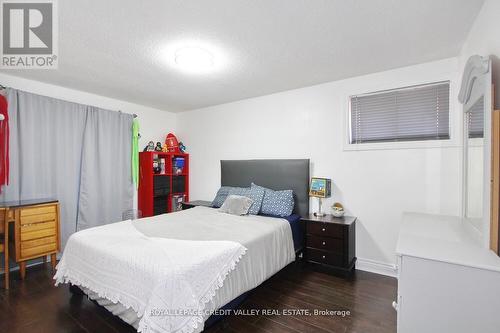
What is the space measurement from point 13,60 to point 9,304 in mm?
2460

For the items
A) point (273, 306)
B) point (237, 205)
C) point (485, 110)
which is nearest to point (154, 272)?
point (273, 306)

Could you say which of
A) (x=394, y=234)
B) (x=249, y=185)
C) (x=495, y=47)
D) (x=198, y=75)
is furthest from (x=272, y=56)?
(x=394, y=234)

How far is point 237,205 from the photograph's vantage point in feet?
10.4

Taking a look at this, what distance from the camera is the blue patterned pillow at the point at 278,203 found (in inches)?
122

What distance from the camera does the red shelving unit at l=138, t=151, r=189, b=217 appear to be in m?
4.17

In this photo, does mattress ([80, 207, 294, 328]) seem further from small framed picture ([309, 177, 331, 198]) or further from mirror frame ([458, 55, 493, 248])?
mirror frame ([458, 55, 493, 248])

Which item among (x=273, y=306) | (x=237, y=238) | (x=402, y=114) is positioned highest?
(x=402, y=114)

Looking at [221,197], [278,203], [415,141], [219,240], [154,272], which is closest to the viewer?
[154,272]

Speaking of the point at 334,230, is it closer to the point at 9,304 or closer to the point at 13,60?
the point at 9,304

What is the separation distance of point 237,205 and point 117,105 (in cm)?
274

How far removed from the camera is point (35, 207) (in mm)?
2734

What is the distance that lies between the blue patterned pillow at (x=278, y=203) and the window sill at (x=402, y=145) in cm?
98

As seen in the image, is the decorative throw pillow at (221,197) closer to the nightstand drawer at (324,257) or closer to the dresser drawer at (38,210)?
the nightstand drawer at (324,257)

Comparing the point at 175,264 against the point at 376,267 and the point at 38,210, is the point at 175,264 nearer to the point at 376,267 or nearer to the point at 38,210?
the point at 38,210
